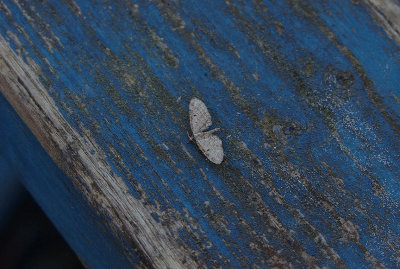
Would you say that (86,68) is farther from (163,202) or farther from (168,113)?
(163,202)

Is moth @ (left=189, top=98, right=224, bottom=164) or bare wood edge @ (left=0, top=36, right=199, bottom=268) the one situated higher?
moth @ (left=189, top=98, right=224, bottom=164)

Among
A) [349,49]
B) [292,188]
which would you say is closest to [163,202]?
[292,188]

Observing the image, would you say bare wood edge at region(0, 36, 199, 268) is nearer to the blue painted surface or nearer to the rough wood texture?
the rough wood texture

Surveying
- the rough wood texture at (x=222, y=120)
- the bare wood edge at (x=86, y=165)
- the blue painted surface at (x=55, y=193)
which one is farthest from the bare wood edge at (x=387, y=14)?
the blue painted surface at (x=55, y=193)

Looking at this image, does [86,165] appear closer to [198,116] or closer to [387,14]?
[198,116]

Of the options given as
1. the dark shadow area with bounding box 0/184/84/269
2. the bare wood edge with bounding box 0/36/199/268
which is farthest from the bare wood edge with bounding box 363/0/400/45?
the dark shadow area with bounding box 0/184/84/269

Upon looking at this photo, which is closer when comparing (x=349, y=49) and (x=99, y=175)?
(x=99, y=175)
